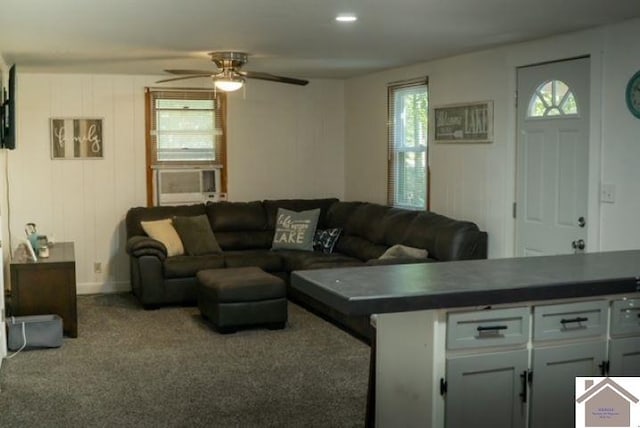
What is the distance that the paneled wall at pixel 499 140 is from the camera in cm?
472

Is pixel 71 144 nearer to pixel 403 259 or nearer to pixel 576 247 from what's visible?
pixel 403 259

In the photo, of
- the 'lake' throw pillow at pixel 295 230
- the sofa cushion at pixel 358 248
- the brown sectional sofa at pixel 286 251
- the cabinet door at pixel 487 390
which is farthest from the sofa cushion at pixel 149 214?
the cabinet door at pixel 487 390

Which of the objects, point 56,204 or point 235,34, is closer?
point 235,34

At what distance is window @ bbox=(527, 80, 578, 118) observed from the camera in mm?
5203

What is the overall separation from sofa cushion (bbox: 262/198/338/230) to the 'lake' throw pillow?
0.50 feet

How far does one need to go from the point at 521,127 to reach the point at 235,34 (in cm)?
219

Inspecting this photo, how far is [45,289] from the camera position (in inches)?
229

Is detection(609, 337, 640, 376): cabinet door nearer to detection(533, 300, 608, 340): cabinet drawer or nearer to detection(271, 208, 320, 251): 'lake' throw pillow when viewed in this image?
detection(533, 300, 608, 340): cabinet drawer

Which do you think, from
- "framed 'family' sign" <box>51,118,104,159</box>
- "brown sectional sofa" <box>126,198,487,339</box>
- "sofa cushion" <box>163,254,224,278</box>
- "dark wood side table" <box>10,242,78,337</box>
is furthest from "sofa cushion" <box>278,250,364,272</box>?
"framed 'family' sign" <box>51,118,104,159</box>

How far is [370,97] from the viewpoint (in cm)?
802

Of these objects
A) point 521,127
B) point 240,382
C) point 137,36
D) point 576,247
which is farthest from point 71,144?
point 576,247

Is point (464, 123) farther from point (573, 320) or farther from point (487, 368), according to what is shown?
point (487, 368)

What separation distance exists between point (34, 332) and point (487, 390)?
389 cm

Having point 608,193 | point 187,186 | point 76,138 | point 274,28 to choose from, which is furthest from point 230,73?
point 608,193
